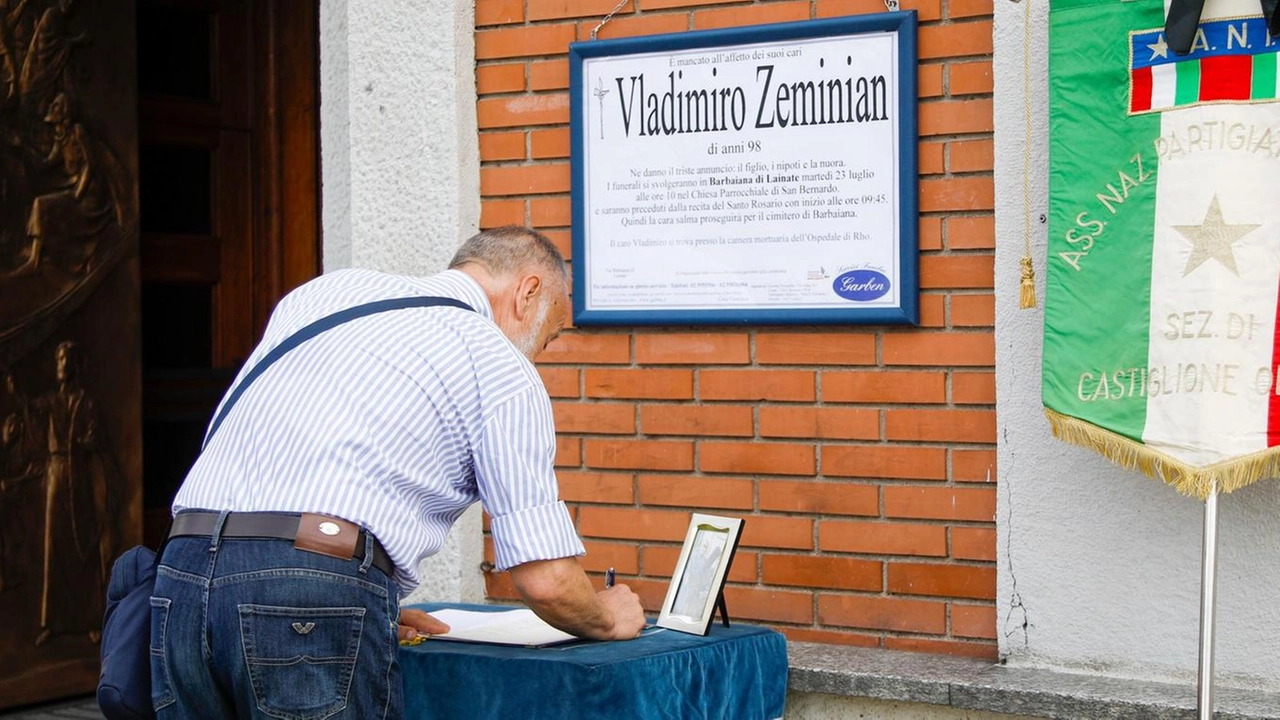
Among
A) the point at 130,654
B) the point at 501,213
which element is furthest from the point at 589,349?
the point at 130,654

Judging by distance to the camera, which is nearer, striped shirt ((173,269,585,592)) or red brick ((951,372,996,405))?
striped shirt ((173,269,585,592))

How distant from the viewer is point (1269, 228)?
318 cm

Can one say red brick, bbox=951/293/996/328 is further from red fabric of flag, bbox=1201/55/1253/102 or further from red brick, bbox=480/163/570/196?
red brick, bbox=480/163/570/196

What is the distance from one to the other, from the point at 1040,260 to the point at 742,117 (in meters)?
0.84

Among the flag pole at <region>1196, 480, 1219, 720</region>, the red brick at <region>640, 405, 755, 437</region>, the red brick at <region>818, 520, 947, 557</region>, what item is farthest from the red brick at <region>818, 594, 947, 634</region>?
the flag pole at <region>1196, 480, 1219, 720</region>

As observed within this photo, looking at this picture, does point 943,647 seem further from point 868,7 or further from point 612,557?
point 868,7

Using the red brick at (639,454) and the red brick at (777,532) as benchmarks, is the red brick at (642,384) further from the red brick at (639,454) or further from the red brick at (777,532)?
the red brick at (777,532)

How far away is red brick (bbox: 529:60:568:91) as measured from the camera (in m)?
4.25

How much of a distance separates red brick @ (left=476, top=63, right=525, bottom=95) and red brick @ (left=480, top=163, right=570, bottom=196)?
0.22m

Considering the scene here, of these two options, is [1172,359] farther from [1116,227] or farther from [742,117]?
[742,117]

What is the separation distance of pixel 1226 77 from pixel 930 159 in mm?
755

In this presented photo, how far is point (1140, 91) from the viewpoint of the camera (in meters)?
3.37

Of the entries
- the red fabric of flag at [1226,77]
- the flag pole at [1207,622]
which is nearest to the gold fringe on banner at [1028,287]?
the red fabric of flag at [1226,77]

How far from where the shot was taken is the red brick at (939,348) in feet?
12.3
